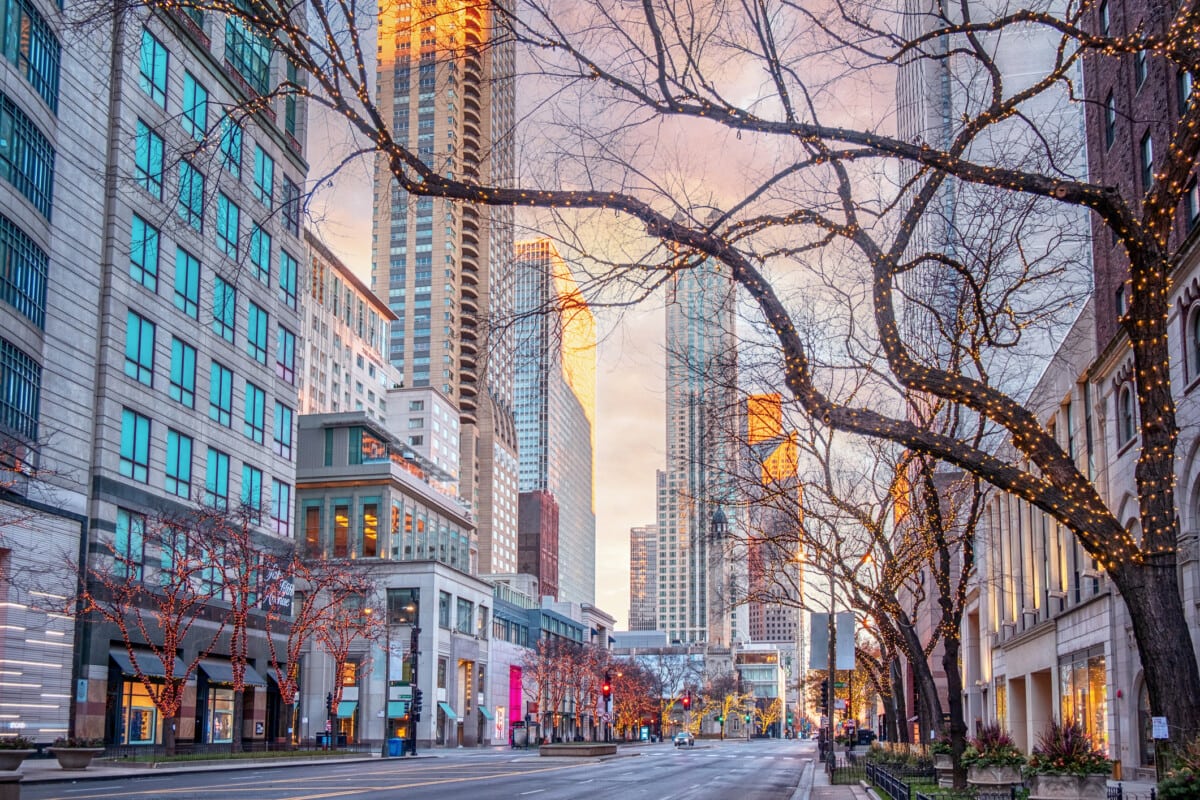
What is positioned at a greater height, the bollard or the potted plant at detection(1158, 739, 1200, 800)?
the potted plant at detection(1158, 739, 1200, 800)

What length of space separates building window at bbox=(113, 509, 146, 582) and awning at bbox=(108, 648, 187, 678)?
3.40 metres

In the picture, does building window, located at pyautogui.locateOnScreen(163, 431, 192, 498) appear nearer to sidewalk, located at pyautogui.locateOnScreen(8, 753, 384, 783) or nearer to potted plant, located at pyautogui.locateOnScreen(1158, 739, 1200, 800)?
sidewalk, located at pyautogui.locateOnScreen(8, 753, 384, 783)

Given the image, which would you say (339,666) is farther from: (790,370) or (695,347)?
(790,370)

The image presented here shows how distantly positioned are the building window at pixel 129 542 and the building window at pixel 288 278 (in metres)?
20.4

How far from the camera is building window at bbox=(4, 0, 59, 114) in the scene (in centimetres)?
4406

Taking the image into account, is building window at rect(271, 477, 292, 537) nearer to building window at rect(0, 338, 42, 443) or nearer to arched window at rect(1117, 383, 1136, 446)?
building window at rect(0, 338, 42, 443)

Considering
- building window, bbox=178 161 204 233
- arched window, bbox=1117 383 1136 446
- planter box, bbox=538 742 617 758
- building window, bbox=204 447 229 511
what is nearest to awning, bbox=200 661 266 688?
building window, bbox=204 447 229 511

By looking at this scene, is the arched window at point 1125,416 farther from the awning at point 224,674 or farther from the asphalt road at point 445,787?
the awning at point 224,674

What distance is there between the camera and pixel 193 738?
60.9 m

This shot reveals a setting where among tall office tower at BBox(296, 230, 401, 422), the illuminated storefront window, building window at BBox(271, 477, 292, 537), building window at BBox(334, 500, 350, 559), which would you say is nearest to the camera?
the illuminated storefront window

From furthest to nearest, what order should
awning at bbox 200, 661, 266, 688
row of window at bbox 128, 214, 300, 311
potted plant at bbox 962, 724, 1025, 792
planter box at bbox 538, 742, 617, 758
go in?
planter box at bbox 538, 742, 617, 758, awning at bbox 200, 661, 266, 688, row of window at bbox 128, 214, 300, 311, potted plant at bbox 962, 724, 1025, 792

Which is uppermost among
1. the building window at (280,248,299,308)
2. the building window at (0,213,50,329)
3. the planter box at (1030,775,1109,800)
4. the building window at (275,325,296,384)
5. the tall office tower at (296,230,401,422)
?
the tall office tower at (296,230,401,422)

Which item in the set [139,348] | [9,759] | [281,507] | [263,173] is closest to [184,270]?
[139,348]

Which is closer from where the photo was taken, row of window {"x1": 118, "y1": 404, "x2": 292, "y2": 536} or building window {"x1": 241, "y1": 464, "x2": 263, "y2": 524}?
row of window {"x1": 118, "y1": 404, "x2": 292, "y2": 536}
